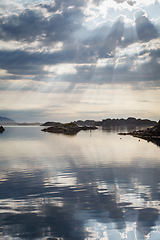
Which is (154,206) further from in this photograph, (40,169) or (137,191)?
(40,169)

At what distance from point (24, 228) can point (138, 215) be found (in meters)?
6.55

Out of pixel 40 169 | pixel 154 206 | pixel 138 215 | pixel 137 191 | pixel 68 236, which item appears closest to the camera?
pixel 68 236

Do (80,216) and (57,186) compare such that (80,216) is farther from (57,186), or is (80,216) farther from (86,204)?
(57,186)

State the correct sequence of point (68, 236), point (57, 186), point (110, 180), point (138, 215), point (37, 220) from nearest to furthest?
point (68, 236) < point (37, 220) < point (138, 215) < point (57, 186) < point (110, 180)

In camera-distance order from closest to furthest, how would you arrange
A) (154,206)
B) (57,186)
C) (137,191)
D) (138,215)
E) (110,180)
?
(138,215)
(154,206)
(137,191)
(57,186)
(110,180)

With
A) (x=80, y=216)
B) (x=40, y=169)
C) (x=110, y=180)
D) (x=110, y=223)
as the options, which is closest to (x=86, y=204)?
(x=80, y=216)

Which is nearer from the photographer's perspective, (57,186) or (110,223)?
(110,223)

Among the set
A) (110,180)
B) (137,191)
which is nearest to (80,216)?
(137,191)

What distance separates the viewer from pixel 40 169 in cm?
3038

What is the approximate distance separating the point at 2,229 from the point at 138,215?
25.1 feet

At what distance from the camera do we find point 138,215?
14438mm

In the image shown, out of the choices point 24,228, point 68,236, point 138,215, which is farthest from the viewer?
point 138,215

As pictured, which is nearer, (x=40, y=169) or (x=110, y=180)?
(x=110, y=180)

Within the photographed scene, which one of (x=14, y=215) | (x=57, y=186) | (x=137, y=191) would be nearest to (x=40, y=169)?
(x=57, y=186)
